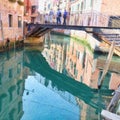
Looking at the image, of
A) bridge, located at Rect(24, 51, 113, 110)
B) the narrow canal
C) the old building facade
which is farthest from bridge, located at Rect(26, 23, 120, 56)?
bridge, located at Rect(24, 51, 113, 110)

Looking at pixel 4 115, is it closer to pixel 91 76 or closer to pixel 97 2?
pixel 91 76

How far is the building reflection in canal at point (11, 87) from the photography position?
7637mm

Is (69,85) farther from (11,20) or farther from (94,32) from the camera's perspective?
(11,20)

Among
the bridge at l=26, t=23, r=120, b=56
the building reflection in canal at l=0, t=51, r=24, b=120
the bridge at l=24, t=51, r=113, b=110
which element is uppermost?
the bridge at l=26, t=23, r=120, b=56

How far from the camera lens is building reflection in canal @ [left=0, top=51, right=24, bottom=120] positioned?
25.1 feet

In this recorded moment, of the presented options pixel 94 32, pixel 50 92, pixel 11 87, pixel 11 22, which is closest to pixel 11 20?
pixel 11 22

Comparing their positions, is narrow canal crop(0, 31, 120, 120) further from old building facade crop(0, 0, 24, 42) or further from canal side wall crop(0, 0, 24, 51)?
old building facade crop(0, 0, 24, 42)

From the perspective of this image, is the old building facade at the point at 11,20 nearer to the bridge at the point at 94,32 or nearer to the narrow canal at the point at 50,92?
the bridge at the point at 94,32

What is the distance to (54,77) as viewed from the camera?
1263cm

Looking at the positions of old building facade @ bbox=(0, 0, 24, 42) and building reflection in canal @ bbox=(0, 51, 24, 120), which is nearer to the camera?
building reflection in canal @ bbox=(0, 51, 24, 120)

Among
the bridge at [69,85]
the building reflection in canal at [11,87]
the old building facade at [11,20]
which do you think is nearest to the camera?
the building reflection in canal at [11,87]

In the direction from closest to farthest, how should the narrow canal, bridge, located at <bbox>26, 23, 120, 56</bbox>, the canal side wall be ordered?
the narrow canal < bridge, located at <bbox>26, 23, 120, 56</bbox> < the canal side wall

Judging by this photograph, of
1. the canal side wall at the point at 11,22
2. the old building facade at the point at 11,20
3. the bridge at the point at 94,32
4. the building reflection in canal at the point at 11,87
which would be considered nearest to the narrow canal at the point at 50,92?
the building reflection in canal at the point at 11,87

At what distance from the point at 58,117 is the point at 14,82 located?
4251 mm
